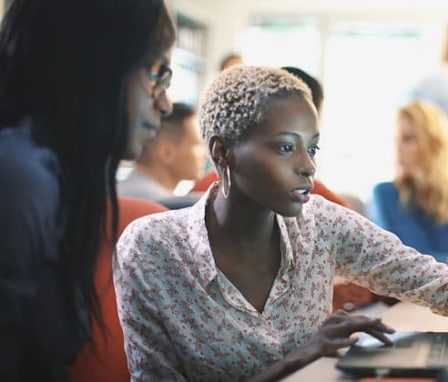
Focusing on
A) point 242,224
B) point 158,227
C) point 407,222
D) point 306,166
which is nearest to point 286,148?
point 306,166

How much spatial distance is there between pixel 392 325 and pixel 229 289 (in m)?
0.34

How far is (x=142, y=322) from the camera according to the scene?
1441 millimetres

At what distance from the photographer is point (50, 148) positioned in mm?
991

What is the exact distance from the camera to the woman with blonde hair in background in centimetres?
302

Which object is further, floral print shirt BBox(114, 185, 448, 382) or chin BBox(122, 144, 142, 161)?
floral print shirt BBox(114, 185, 448, 382)

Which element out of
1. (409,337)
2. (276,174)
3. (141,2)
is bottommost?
(409,337)

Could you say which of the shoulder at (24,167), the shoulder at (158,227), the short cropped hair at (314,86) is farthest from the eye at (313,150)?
the shoulder at (24,167)

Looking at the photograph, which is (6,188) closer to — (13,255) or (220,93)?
(13,255)

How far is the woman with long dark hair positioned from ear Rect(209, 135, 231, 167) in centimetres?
49

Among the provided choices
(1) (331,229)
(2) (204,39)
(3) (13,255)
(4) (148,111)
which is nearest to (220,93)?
(1) (331,229)

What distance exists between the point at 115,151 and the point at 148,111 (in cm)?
8

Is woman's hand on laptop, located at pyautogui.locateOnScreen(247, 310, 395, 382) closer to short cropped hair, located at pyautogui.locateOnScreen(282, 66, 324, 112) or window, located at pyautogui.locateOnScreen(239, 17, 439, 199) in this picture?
short cropped hair, located at pyautogui.locateOnScreen(282, 66, 324, 112)

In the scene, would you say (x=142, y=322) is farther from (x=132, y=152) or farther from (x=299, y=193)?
(x=132, y=152)

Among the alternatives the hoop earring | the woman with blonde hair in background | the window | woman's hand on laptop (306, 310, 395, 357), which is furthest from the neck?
the window
